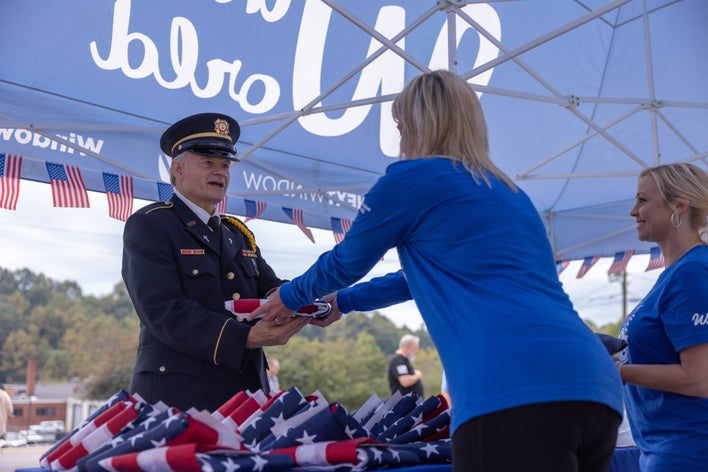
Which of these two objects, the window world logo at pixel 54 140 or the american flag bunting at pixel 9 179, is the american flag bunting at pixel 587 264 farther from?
the american flag bunting at pixel 9 179

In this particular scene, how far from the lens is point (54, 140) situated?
4.79 meters

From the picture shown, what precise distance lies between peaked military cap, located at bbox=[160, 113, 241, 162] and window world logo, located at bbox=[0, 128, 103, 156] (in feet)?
6.83

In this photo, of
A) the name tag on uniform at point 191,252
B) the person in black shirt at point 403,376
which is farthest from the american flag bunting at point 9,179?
the person in black shirt at point 403,376

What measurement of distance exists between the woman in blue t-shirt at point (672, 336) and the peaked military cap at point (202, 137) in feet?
4.60

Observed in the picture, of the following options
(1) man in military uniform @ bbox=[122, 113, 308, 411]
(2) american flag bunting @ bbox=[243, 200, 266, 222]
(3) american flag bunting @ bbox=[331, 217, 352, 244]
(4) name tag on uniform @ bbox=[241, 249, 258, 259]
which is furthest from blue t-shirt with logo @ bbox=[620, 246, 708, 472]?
(3) american flag bunting @ bbox=[331, 217, 352, 244]

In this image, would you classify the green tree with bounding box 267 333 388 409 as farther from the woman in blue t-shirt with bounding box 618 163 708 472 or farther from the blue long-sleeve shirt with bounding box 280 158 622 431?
the blue long-sleeve shirt with bounding box 280 158 622 431

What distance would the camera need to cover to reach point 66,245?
2216 inches

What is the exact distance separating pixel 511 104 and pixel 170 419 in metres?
5.05

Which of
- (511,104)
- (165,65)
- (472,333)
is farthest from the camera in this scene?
(511,104)

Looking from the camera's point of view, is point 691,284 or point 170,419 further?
point 691,284

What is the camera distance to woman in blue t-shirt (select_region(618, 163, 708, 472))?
7.41 feet

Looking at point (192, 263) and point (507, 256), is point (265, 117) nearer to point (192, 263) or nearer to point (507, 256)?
point (192, 263)

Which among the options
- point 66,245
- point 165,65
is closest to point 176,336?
point 165,65

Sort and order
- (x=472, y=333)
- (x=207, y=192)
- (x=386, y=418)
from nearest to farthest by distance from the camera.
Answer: (x=472, y=333) → (x=386, y=418) → (x=207, y=192)
